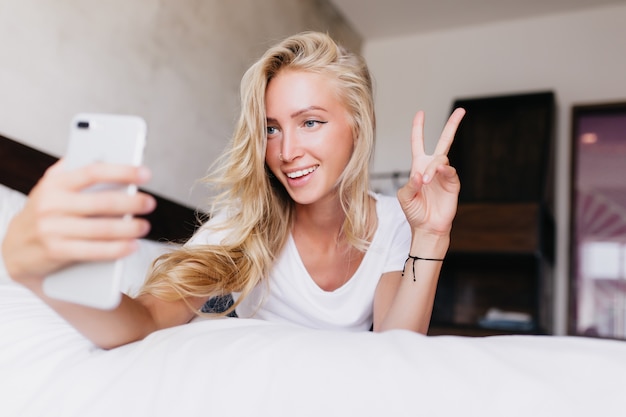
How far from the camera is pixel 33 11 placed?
165cm

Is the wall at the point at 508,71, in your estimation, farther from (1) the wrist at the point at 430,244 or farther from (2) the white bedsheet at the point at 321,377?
(2) the white bedsheet at the point at 321,377

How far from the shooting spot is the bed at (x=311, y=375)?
51cm

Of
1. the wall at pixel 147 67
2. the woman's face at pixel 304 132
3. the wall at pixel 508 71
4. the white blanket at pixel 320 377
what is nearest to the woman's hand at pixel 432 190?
the woman's face at pixel 304 132

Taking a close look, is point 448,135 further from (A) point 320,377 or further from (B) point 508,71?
(B) point 508,71

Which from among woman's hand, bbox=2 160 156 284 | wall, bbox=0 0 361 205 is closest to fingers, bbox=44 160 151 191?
woman's hand, bbox=2 160 156 284

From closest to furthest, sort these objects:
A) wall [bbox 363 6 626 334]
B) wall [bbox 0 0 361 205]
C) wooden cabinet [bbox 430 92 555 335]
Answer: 1. wall [bbox 0 0 361 205]
2. wooden cabinet [bbox 430 92 555 335]
3. wall [bbox 363 6 626 334]

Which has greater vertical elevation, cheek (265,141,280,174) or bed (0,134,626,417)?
cheek (265,141,280,174)

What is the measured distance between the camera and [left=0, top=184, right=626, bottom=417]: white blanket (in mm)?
509

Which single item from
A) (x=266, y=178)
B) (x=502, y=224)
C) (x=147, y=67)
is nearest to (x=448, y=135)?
(x=266, y=178)

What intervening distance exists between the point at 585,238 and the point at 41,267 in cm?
344

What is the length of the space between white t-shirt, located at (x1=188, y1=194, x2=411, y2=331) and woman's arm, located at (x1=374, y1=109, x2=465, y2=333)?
A: 0.21 metres

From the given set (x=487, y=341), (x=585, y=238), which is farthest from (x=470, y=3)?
(x=487, y=341)

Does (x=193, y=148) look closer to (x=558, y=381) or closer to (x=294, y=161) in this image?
(x=294, y=161)

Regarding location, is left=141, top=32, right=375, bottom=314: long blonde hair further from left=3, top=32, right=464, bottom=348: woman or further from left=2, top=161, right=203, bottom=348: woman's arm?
left=2, top=161, right=203, bottom=348: woman's arm
